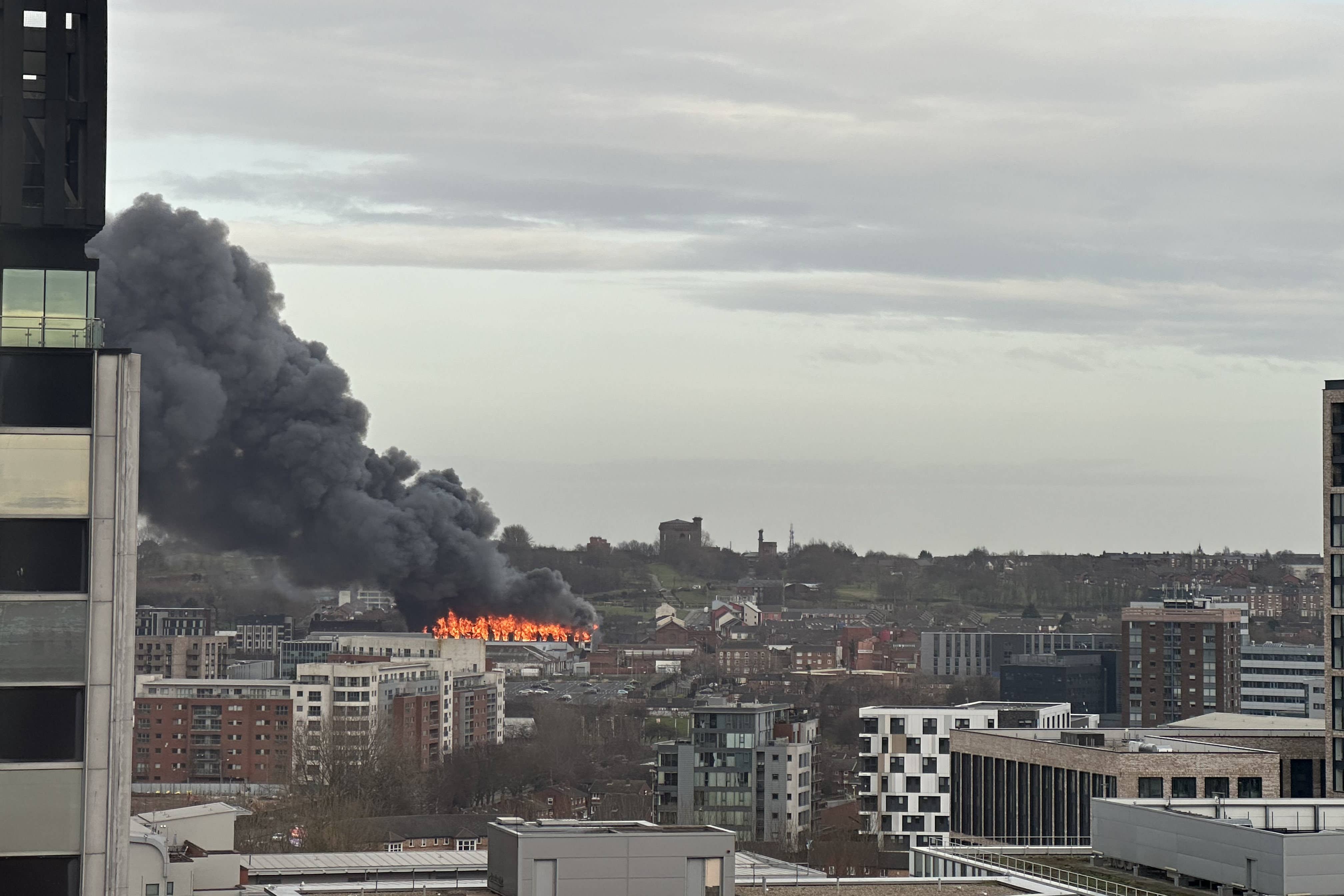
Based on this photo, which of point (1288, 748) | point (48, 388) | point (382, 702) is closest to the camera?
point (48, 388)

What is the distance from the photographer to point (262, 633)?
644ft

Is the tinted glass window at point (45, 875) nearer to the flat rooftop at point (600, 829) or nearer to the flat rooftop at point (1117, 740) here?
the flat rooftop at point (600, 829)

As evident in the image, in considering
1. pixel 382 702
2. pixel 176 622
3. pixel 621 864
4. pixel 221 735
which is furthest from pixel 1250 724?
pixel 176 622

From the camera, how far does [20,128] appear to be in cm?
2405

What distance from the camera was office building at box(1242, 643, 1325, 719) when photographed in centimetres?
16400

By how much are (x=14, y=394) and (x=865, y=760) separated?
70.5m

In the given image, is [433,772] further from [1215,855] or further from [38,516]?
[38,516]

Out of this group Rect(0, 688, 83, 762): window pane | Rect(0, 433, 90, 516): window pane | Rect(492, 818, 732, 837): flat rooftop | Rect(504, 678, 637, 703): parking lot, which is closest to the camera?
Rect(0, 688, 83, 762): window pane

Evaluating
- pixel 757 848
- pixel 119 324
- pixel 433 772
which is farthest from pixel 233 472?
pixel 757 848

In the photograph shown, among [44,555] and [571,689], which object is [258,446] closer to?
[571,689]

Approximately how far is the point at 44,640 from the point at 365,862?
4303cm

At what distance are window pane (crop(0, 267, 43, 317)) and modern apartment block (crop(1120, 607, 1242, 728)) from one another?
141629mm

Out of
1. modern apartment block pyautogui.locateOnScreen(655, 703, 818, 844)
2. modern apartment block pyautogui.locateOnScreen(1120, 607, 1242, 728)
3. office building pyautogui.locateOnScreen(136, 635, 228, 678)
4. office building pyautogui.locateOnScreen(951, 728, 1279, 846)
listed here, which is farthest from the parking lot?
office building pyautogui.locateOnScreen(951, 728, 1279, 846)

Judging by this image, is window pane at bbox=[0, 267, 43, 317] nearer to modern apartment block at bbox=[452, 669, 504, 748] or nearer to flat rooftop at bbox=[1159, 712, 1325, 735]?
flat rooftop at bbox=[1159, 712, 1325, 735]
